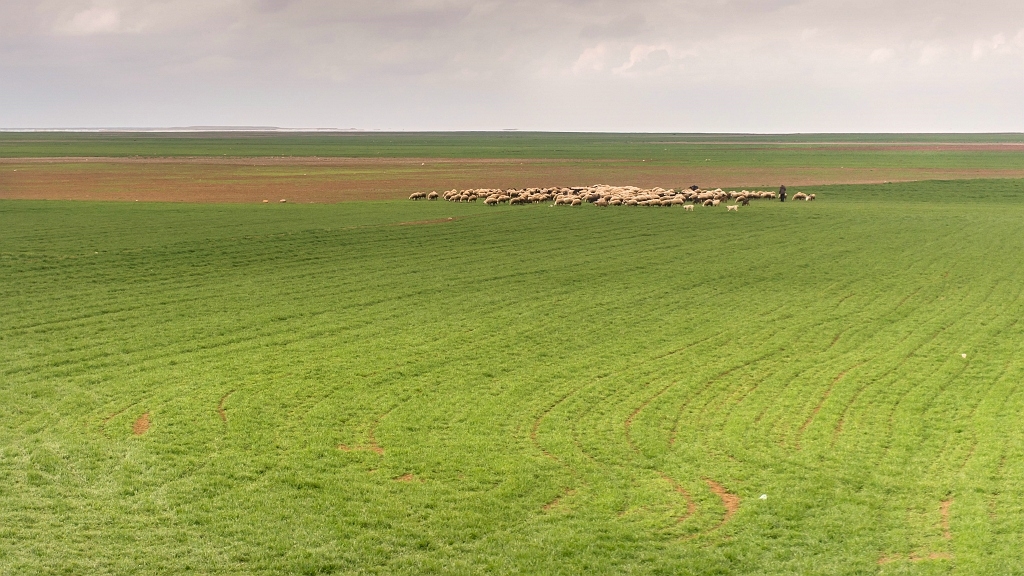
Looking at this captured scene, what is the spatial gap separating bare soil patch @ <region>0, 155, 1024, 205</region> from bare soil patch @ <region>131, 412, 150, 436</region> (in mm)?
48079

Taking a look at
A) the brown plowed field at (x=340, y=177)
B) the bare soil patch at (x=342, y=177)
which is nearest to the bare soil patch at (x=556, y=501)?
the brown plowed field at (x=340, y=177)

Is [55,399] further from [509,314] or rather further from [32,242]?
[32,242]

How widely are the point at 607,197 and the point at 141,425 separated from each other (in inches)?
1844

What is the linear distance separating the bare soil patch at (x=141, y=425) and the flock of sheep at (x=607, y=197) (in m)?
44.0

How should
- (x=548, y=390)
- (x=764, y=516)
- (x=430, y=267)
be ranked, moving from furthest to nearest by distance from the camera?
(x=430, y=267) < (x=548, y=390) < (x=764, y=516)

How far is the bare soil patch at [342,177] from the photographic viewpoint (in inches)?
2730

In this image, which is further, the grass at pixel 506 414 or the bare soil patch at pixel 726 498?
the bare soil patch at pixel 726 498

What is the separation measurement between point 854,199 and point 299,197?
42.4 m

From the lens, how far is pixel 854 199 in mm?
67062

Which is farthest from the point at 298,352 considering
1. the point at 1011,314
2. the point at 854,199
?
the point at 854,199

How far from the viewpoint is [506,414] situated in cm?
1759

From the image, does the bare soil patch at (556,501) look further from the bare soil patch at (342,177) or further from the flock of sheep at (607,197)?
the bare soil patch at (342,177)

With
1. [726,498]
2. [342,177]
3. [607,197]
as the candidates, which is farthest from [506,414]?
[342,177]

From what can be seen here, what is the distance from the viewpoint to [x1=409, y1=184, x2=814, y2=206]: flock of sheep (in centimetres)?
5941
